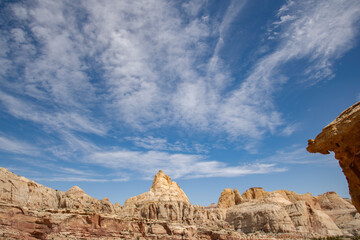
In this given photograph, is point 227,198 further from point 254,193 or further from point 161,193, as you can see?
point 161,193

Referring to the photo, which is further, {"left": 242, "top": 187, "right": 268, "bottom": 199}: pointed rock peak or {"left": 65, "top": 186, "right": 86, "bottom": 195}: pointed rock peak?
{"left": 242, "top": 187, "right": 268, "bottom": 199}: pointed rock peak

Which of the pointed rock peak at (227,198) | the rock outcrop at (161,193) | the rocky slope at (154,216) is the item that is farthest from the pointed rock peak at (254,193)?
the rock outcrop at (161,193)

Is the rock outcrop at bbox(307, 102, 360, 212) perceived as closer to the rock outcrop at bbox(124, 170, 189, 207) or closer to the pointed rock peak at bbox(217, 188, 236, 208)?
the rock outcrop at bbox(124, 170, 189, 207)

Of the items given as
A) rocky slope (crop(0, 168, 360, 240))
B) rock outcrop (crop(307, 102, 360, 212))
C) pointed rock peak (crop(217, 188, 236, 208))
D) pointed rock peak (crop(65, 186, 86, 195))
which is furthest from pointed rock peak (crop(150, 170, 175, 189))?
rock outcrop (crop(307, 102, 360, 212))

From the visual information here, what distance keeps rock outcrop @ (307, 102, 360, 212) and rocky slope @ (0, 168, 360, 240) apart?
3224 cm

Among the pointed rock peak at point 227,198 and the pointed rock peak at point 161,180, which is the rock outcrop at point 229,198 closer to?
the pointed rock peak at point 227,198

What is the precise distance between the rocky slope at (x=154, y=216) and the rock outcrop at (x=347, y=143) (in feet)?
106

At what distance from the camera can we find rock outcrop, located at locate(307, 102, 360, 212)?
9883mm

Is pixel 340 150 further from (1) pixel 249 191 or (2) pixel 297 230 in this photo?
(1) pixel 249 191

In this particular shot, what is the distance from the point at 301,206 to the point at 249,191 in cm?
4903

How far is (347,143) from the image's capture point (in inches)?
418

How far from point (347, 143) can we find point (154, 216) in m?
76.3

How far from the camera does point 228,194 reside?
13762 centimetres

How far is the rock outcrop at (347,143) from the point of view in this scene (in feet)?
32.4
